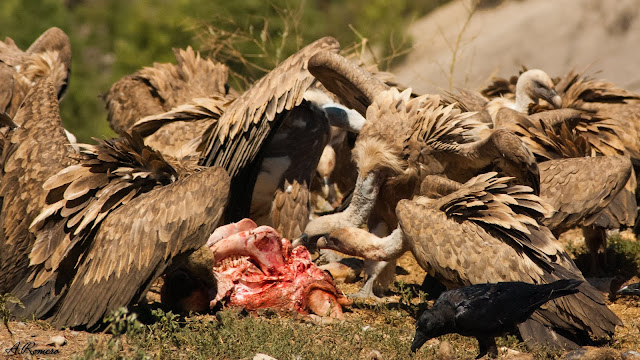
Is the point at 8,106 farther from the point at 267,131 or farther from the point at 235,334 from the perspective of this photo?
the point at 235,334

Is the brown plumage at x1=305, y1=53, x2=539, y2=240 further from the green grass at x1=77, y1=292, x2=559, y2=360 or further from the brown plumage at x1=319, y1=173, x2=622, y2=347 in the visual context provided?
the green grass at x1=77, y1=292, x2=559, y2=360

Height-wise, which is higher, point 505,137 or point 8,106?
point 505,137

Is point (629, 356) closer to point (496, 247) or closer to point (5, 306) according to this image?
point (496, 247)

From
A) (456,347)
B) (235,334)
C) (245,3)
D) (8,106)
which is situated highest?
(245,3)

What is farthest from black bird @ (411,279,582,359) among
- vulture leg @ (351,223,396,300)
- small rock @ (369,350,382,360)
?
vulture leg @ (351,223,396,300)

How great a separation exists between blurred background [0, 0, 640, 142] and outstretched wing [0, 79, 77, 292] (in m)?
4.78

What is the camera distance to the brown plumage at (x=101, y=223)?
17.8 ft

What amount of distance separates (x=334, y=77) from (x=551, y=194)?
194 centimetres

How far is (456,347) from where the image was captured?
216 inches

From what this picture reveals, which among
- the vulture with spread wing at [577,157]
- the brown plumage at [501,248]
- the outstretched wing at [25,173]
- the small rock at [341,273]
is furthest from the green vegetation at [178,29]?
the brown plumage at [501,248]

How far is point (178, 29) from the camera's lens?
13.8 m

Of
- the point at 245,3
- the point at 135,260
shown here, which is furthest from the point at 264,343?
the point at 245,3

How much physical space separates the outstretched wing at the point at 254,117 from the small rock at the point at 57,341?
2.21 metres
